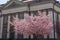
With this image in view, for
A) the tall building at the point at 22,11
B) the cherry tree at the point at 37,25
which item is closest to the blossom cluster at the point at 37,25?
the cherry tree at the point at 37,25

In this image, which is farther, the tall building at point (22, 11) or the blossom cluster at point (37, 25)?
the tall building at point (22, 11)

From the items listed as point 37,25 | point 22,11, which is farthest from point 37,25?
point 22,11

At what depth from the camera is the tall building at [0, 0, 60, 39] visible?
27.6 meters

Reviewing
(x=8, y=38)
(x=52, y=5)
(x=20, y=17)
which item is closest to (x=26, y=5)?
(x=20, y=17)

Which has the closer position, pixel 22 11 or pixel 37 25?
pixel 37 25

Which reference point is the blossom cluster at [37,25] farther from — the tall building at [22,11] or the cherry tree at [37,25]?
the tall building at [22,11]

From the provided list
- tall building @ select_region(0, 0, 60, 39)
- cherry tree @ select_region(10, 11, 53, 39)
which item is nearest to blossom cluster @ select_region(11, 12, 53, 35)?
cherry tree @ select_region(10, 11, 53, 39)

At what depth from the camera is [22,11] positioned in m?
29.9

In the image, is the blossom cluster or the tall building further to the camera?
the tall building

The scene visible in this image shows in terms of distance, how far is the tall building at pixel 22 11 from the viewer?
90.6 feet

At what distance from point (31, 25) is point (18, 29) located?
280 cm

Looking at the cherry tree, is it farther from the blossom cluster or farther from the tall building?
the tall building

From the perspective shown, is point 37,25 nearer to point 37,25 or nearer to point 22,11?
point 37,25

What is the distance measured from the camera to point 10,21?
3089 cm
